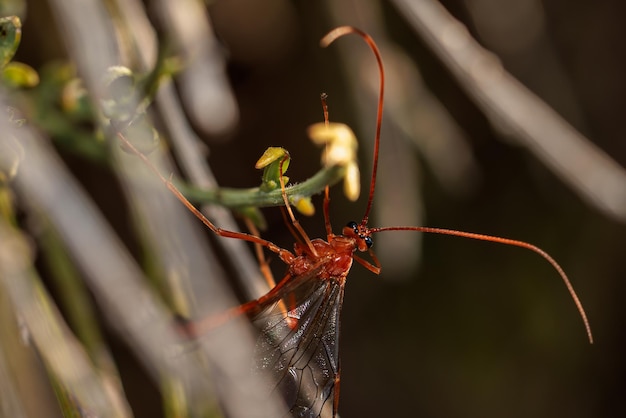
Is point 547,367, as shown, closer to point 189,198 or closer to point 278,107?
point 278,107

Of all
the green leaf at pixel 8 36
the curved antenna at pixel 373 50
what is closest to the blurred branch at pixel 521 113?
the curved antenna at pixel 373 50

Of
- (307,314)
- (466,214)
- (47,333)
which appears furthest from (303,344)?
(466,214)

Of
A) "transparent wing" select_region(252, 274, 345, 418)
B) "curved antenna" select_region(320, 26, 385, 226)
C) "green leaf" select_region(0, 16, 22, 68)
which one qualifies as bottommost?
"transparent wing" select_region(252, 274, 345, 418)

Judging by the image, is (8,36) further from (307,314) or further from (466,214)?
(466,214)

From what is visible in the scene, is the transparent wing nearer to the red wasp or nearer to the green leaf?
→ the red wasp

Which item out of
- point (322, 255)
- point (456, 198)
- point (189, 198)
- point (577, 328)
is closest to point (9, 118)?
point (189, 198)

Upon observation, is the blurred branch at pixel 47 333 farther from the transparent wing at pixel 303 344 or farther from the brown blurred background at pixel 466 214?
the brown blurred background at pixel 466 214

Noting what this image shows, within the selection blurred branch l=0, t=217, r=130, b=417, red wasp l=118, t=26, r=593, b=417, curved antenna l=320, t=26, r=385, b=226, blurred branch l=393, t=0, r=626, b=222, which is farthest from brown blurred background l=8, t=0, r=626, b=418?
blurred branch l=0, t=217, r=130, b=417
